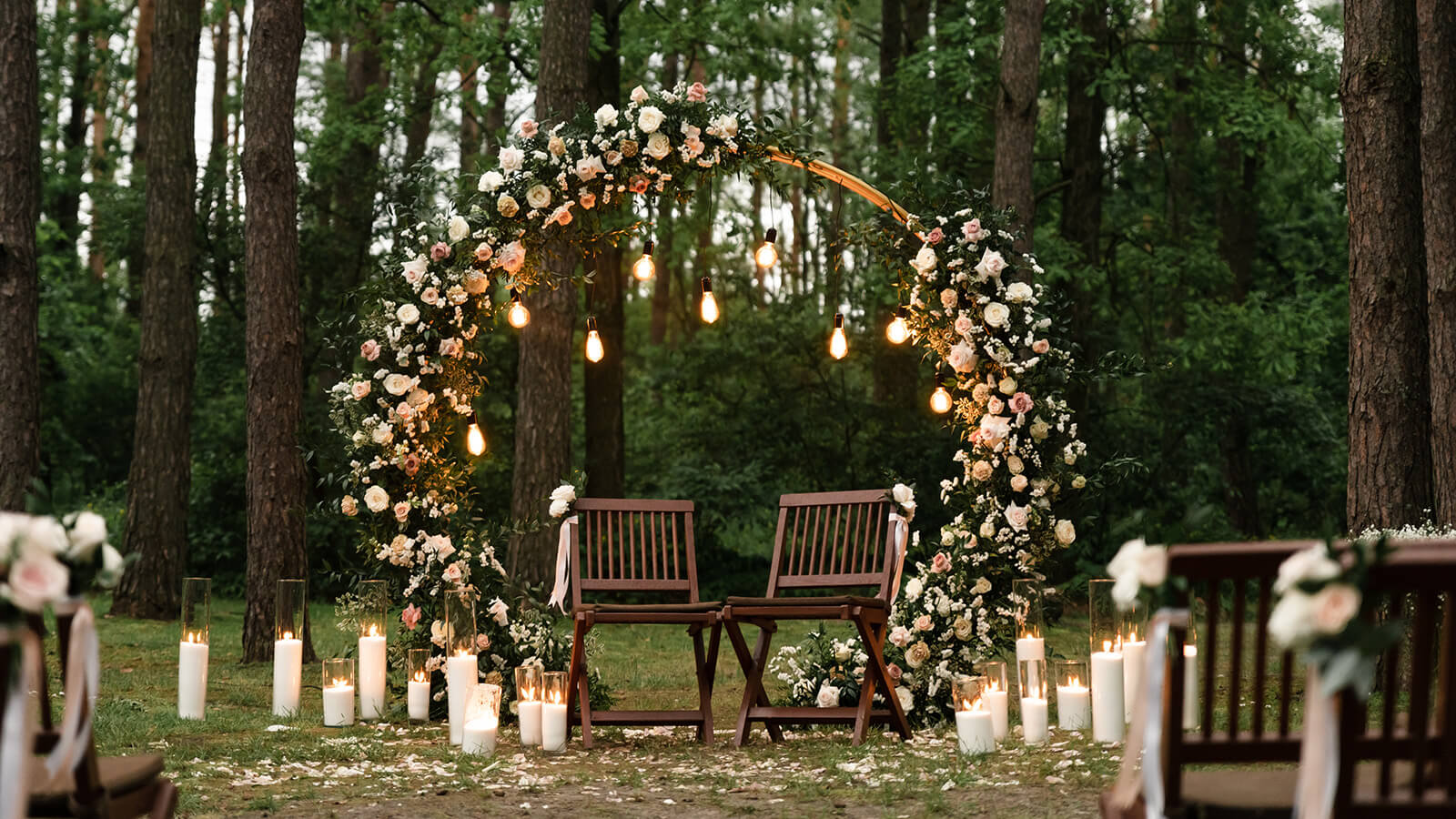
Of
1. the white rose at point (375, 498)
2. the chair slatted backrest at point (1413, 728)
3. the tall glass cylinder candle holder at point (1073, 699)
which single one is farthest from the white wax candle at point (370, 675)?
the chair slatted backrest at point (1413, 728)

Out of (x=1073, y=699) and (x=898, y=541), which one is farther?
(x=898, y=541)

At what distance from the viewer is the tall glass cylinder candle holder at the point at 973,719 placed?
658cm

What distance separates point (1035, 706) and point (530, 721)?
7.83 ft

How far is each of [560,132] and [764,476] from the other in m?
7.98

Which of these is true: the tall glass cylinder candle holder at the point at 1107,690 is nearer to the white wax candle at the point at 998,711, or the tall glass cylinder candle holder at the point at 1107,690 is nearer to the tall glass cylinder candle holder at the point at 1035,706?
the tall glass cylinder candle holder at the point at 1035,706

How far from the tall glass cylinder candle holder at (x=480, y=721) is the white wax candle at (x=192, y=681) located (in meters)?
1.65

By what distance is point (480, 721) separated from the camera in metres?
6.77

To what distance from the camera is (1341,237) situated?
1841 cm

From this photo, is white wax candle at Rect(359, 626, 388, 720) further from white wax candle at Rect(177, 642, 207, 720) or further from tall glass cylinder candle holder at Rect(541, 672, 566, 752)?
tall glass cylinder candle holder at Rect(541, 672, 566, 752)

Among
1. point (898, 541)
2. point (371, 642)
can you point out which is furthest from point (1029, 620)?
point (371, 642)

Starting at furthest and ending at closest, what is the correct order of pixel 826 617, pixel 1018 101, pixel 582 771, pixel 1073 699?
pixel 1018 101
pixel 1073 699
pixel 826 617
pixel 582 771

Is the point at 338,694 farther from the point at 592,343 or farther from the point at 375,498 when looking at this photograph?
the point at 592,343

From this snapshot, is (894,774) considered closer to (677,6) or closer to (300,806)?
(300,806)

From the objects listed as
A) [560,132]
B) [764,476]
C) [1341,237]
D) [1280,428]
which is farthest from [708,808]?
[1341,237]
